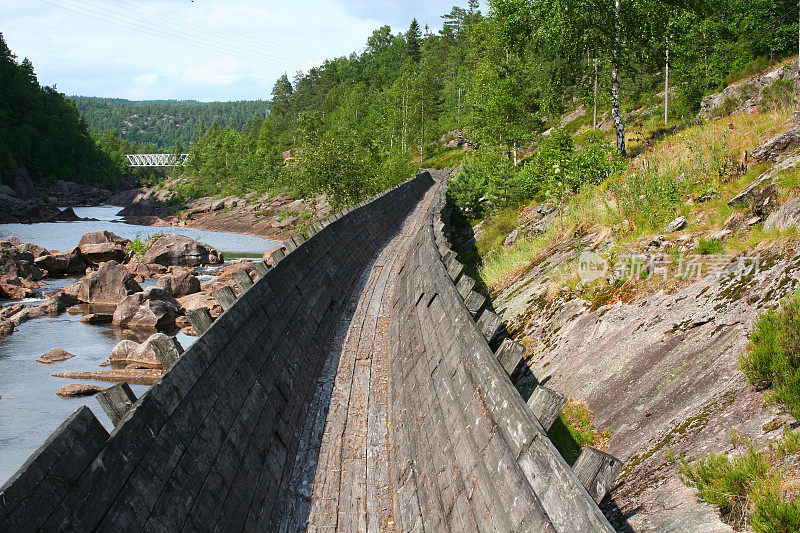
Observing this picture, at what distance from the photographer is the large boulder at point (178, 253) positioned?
35750mm

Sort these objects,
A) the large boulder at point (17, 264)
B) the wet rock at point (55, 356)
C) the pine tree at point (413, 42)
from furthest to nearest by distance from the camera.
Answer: the pine tree at point (413, 42)
the large boulder at point (17, 264)
the wet rock at point (55, 356)

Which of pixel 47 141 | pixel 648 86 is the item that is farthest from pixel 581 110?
pixel 47 141

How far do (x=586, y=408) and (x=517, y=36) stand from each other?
74.9ft

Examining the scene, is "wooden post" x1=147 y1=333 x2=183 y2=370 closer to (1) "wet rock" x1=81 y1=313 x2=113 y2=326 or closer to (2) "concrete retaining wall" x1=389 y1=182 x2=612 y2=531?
(2) "concrete retaining wall" x1=389 y1=182 x2=612 y2=531

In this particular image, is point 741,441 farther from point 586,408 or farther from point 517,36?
point 517,36

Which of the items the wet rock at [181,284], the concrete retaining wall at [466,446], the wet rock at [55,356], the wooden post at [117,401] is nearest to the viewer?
the concrete retaining wall at [466,446]

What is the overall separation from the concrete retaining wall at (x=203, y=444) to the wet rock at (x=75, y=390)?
874 cm

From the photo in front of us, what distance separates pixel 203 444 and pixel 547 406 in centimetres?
293

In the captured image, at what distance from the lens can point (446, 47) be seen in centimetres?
11731

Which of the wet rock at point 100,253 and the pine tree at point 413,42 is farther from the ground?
the pine tree at point 413,42

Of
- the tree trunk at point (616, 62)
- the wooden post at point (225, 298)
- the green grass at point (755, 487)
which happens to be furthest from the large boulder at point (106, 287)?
the green grass at point (755, 487)

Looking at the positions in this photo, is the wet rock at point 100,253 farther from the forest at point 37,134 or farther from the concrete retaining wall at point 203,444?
the forest at point 37,134

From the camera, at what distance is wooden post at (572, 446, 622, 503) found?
10.7 feet

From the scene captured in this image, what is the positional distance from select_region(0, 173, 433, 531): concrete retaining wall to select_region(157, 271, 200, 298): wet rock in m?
18.8
